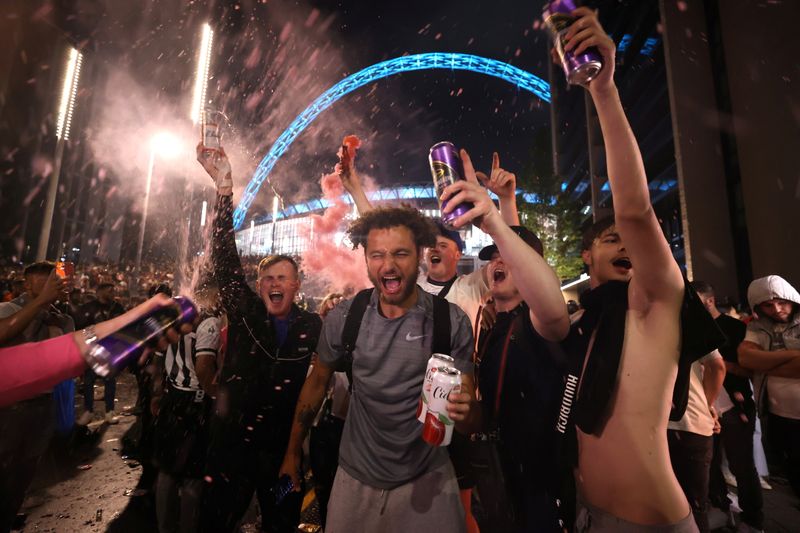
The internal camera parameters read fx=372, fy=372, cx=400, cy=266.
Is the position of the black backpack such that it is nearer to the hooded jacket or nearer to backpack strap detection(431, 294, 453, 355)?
backpack strap detection(431, 294, 453, 355)

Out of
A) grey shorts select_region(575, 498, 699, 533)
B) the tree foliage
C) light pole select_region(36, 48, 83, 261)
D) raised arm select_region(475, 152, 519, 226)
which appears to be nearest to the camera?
grey shorts select_region(575, 498, 699, 533)

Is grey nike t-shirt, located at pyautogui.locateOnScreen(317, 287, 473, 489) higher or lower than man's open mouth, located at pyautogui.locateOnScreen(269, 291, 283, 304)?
lower

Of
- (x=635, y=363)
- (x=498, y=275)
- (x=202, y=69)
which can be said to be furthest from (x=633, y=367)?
(x=202, y=69)

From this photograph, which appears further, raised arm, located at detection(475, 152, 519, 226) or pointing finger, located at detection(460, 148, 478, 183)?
raised arm, located at detection(475, 152, 519, 226)

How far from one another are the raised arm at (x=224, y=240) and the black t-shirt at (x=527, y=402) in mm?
2434

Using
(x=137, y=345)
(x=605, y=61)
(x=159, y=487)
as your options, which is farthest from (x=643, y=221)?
(x=159, y=487)

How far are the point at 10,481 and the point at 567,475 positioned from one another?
15.0 feet

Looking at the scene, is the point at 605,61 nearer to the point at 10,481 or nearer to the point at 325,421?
the point at 325,421

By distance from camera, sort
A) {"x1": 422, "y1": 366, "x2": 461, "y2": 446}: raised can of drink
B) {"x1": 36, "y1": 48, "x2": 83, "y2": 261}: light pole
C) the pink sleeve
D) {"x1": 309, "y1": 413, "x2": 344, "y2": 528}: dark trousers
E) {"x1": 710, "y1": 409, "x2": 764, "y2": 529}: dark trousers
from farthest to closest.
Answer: {"x1": 36, "y1": 48, "x2": 83, "y2": 261}: light pole, {"x1": 710, "y1": 409, "x2": 764, "y2": 529}: dark trousers, {"x1": 309, "y1": 413, "x2": 344, "y2": 528}: dark trousers, {"x1": 422, "y1": 366, "x2": 461, "y2": 446}: raised can of drink, the pink sleeve

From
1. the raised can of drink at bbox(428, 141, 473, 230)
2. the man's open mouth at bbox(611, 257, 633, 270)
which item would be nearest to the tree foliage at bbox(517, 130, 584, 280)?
the man's open mouth at bbox(611, 257, 633, 270)

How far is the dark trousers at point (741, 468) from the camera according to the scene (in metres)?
3.85

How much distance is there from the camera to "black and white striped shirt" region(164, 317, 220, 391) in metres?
3.58

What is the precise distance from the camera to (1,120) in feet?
72.0

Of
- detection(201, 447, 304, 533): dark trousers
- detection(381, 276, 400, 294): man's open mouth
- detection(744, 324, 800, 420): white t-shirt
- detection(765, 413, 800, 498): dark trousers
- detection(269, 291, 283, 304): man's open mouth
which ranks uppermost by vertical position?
detection(381, 276, 400, 294): man's open mouth
